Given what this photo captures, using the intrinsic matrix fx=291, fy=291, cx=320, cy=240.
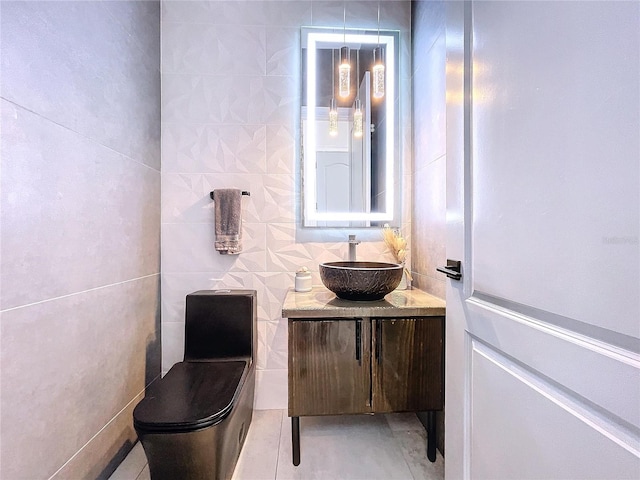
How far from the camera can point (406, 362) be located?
131cm

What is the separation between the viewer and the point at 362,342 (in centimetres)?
130

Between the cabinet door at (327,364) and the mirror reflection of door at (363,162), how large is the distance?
77 centimetres

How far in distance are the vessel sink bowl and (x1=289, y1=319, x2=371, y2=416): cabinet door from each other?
5.8 inches

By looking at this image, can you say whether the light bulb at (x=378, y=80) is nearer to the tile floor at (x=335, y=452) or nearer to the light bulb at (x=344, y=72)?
the light bulb at (x=344, y=72)

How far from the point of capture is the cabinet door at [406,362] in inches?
51.3

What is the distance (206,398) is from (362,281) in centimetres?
82

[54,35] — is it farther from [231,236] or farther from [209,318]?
[209,318]

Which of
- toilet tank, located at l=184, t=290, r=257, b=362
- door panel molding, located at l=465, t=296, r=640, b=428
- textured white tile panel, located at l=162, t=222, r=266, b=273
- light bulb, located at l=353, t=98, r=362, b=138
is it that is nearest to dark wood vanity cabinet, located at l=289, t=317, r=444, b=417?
toilet tank, located at l=184, t=290, r=257, b=362

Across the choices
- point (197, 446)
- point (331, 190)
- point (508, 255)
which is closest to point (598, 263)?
point (508, 255)

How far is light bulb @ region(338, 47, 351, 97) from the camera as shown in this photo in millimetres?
1747

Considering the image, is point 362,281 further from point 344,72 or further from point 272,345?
point 344,72

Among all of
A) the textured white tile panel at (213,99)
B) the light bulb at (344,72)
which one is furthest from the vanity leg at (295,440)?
the light bulb at (344,72)

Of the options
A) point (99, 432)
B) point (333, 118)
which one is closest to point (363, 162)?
point (333, 118)

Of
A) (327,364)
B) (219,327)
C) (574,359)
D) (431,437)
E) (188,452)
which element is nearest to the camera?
(574,359)
